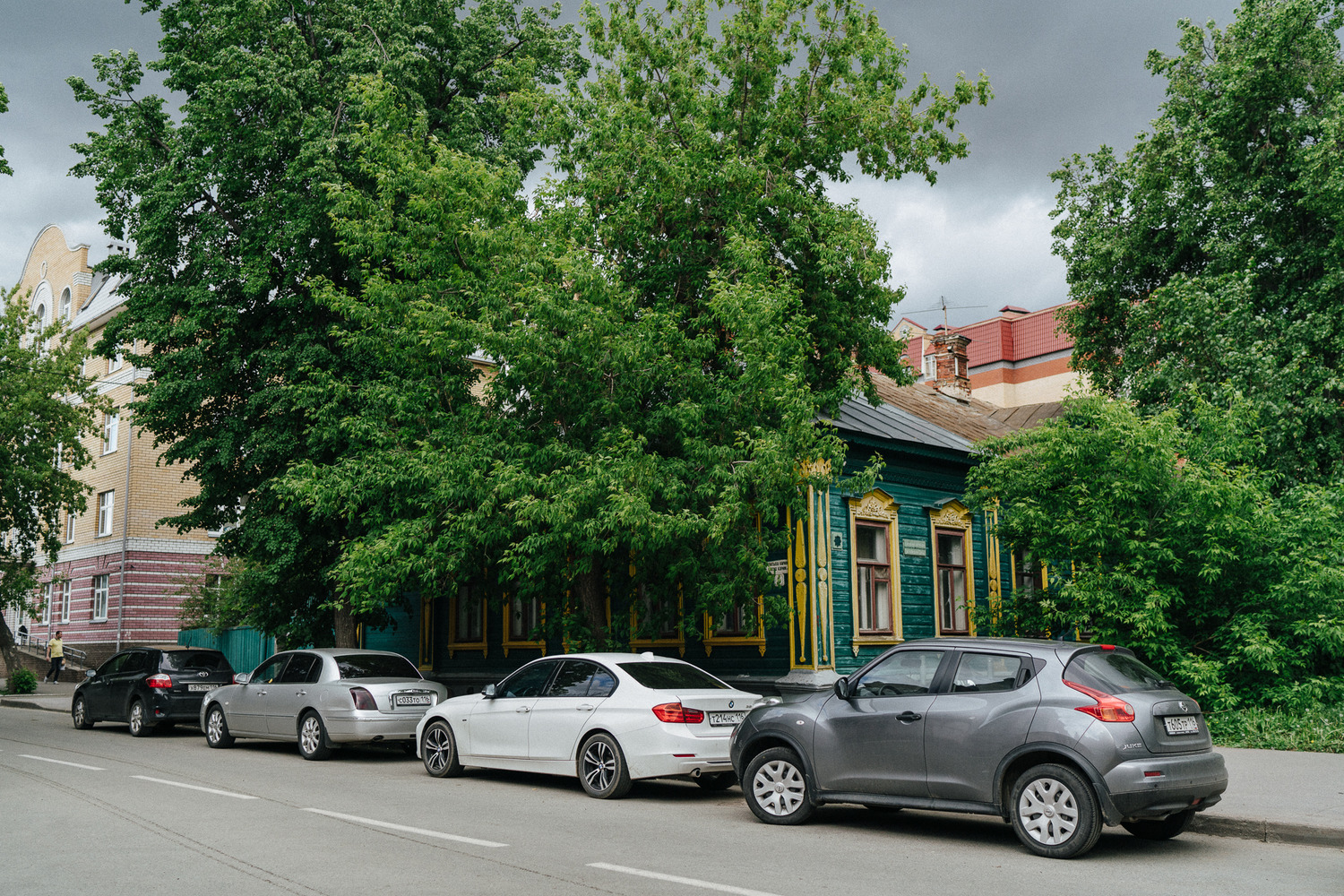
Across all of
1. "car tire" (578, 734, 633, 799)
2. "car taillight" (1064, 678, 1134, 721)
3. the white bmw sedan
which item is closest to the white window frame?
the white bmw sedan

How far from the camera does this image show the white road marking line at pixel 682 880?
6605 millimetres

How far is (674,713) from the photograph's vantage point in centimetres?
1080

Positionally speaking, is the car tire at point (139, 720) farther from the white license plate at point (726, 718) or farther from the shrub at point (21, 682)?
the shrub at point (21, 682)

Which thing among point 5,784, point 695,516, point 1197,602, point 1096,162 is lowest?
point 5,784

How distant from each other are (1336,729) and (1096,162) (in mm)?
15261

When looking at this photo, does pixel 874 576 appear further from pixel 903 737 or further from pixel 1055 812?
pixel 1055 812

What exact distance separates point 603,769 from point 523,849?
3.13 metres

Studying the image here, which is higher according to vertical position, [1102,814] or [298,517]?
[298,517]

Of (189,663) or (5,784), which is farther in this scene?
(189,663)

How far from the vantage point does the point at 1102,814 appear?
7.69 metres

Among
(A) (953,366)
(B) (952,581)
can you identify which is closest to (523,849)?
(B) (952,581)

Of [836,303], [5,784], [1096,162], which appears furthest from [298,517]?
[1096,162]

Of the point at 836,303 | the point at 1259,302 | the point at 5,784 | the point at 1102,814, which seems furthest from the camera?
the point at 1259,302

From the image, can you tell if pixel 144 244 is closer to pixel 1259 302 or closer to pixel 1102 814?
pixel 1102 814
